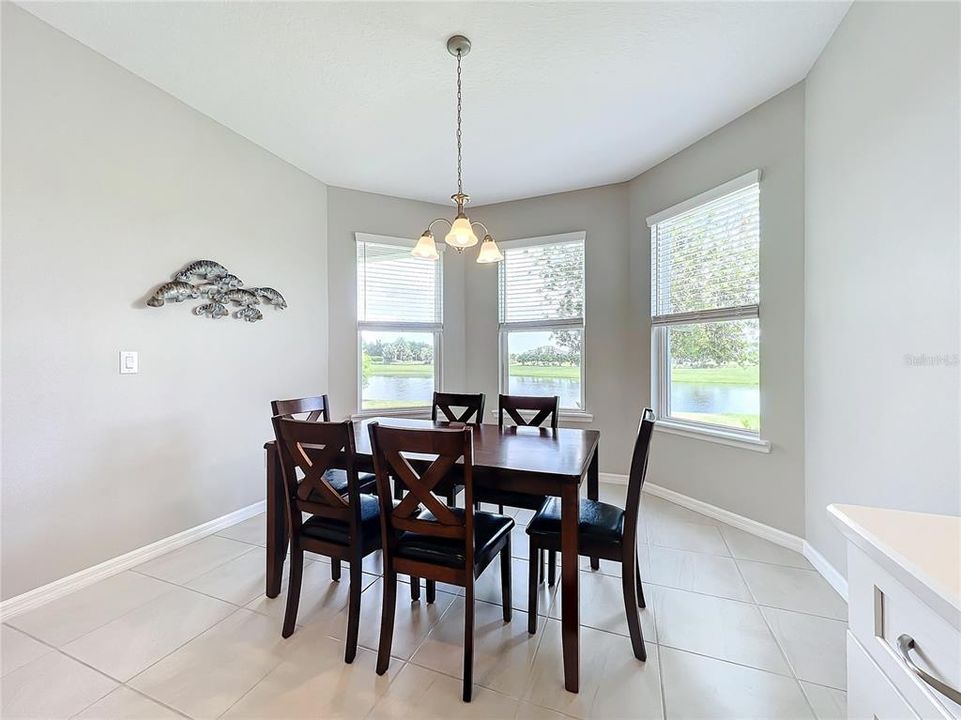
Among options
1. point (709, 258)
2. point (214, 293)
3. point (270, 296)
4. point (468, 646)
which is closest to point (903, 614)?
point (468, 646)

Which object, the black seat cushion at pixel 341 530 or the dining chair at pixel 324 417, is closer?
the black seat cushion at pixel 341 530

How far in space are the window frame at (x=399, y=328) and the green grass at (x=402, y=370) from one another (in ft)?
0.29

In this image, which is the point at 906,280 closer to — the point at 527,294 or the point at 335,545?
the point at 335,545

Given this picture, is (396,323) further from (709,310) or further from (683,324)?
(709,310)

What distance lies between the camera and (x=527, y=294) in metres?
4.22

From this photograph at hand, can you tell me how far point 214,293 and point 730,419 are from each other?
12.3ft

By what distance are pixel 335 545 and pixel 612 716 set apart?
47.3 inches

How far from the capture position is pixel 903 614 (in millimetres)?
708

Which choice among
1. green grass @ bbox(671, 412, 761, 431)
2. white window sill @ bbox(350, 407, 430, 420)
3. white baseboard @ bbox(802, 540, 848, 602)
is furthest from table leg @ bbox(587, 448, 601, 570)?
white window sill @ bbox(350, 407, 430, 420)

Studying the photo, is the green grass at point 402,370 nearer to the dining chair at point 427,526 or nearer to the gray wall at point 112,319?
the gray wall at point 112,319

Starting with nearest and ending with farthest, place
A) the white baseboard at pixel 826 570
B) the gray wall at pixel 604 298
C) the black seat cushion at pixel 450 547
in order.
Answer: the black seat cushion at pixel 450 547, the white baseboard at pixel 826 570, the gray wall at pixel 604 298

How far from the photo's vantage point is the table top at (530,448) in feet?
5.61

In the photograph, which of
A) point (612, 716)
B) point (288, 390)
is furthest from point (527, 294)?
point (612, 716)


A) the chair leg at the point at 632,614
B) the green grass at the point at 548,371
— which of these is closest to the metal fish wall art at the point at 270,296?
the green grass at the point at 548,371
